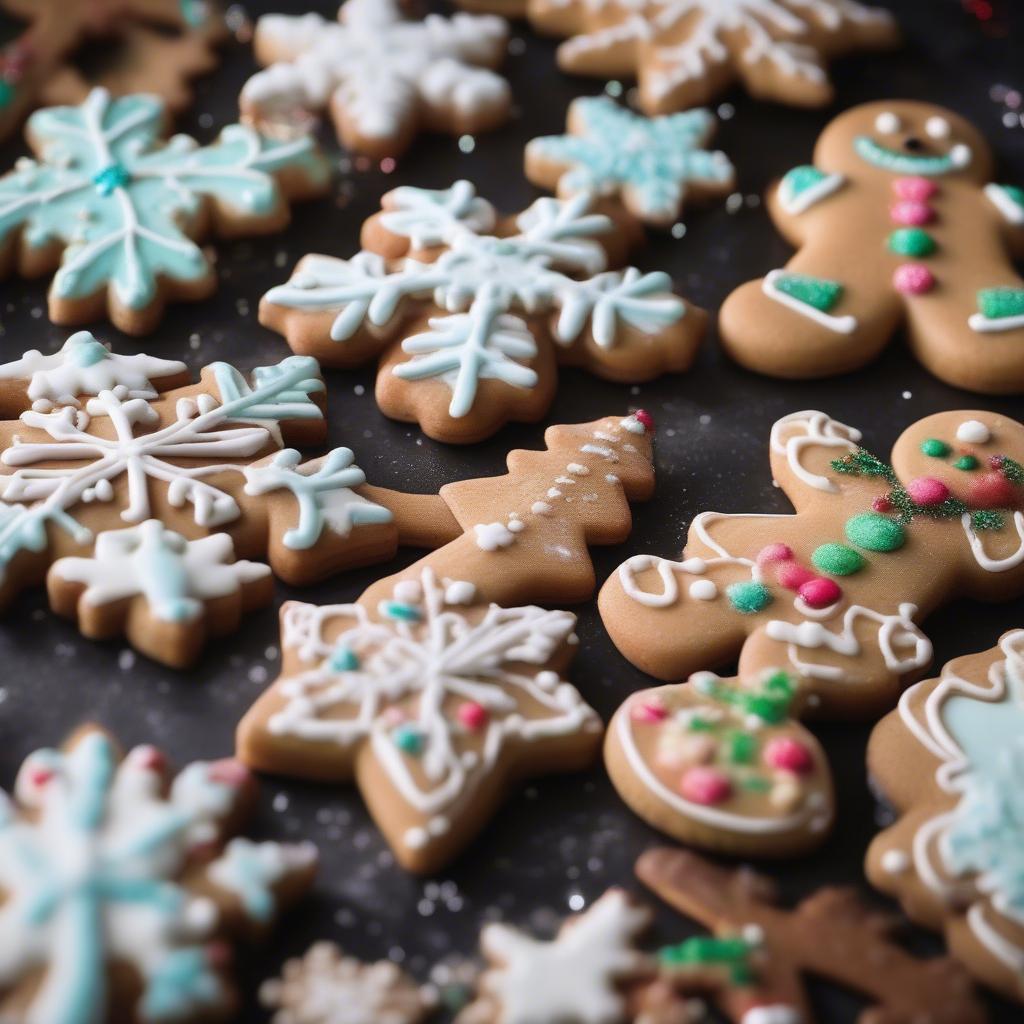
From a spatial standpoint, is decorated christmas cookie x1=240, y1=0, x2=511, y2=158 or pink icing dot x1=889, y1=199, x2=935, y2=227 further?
decorated christmas cookie x1=240, y1=0, x2=511, y2=158

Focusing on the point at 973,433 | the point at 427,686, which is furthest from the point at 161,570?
the point at 973,433

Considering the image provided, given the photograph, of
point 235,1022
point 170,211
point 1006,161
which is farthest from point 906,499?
point 170,211

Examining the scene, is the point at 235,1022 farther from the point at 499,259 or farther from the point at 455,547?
the point at 499,259

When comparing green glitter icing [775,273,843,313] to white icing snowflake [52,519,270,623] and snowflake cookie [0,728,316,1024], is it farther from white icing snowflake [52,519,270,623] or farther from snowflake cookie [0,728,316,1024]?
snowflake cookie [0,728,316,1024]

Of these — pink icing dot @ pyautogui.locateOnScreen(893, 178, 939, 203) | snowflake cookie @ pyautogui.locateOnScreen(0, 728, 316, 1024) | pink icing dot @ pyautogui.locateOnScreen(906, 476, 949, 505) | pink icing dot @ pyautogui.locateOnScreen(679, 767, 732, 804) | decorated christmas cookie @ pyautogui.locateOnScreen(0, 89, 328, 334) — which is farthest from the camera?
pink icing dot @ pyautogui.locateOnScreen(893, 178, 939, 203)

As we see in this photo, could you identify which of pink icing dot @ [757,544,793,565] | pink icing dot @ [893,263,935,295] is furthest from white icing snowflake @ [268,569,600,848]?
pink icing dot @ [893,263,935,295]

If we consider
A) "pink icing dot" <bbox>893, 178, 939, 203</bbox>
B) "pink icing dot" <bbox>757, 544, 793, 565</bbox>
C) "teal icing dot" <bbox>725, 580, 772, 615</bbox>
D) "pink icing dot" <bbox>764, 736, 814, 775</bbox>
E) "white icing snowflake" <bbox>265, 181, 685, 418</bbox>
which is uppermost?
"pink icing dot" <bbox>893, 178, 939, 203</bbox>

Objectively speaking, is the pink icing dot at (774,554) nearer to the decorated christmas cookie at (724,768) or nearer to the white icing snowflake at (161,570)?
the decorated christmas cookie at (724,768)
